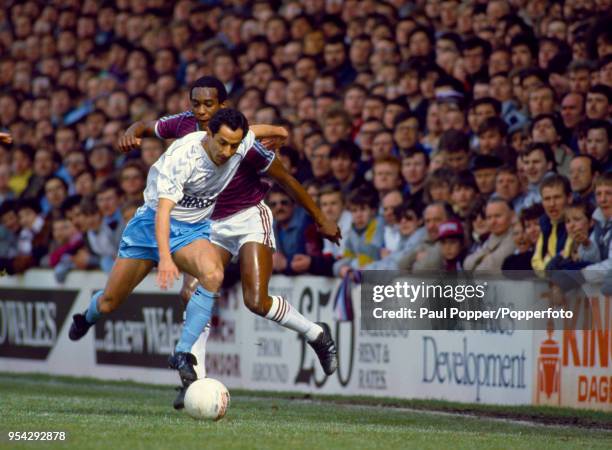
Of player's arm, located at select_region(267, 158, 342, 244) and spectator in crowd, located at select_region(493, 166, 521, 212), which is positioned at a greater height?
spectator in crowd, located at select_region(493, 166, 521, 212)

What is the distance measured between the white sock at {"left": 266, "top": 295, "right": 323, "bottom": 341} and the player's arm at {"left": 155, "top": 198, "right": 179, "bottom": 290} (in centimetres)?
172

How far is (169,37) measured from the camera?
69.7 feet

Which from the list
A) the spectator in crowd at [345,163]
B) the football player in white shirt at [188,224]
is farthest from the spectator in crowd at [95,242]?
the football player in white shirt at [188,224]

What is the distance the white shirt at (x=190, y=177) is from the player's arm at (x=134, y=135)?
37 centimetres

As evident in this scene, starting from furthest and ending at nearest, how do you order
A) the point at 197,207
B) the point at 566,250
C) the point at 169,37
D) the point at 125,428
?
1. the point at 169,37
2. the point at 566,250
3. the point at 197,207
4. the point at 125,428

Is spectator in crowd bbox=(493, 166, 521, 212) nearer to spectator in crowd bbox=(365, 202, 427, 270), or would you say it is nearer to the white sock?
spectator in crowd bbox=(365, 202, 427, 270)

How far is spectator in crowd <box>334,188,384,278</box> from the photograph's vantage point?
13953 mm

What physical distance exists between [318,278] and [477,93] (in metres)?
2.69

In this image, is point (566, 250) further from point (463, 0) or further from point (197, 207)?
point (463, 0)

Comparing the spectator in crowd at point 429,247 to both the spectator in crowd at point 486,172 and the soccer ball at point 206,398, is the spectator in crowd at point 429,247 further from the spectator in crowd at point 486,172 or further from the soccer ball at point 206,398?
the soccer ball at point 206,398

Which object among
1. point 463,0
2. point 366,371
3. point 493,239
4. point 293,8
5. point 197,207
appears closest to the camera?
point 197,207

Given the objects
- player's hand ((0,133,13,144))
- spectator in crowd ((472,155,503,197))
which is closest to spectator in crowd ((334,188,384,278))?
spectator in crowd ((472,155,503,197))

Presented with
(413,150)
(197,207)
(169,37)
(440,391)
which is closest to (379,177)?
(413,150)

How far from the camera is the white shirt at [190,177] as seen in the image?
974cm
